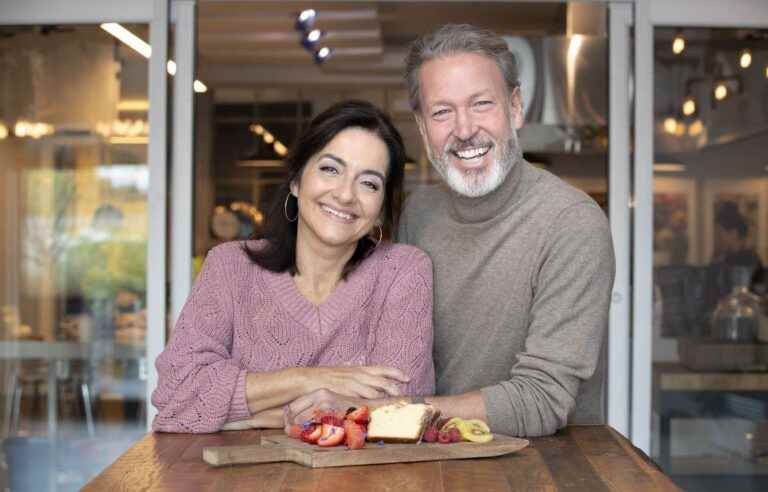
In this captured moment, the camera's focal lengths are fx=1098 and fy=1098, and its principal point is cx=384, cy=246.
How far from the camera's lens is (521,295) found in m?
2.30

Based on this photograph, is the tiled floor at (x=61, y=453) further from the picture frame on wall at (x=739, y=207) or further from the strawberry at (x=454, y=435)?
the strawberry at (x=454, y=435)

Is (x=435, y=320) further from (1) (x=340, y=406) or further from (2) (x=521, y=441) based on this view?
(2) (x=521, y=441)

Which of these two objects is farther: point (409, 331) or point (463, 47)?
point (463, 47)

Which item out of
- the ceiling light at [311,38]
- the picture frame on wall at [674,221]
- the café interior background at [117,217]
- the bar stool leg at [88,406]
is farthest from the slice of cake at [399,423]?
the ceiling light at [311,38]

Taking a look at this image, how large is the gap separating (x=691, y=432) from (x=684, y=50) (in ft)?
4.74

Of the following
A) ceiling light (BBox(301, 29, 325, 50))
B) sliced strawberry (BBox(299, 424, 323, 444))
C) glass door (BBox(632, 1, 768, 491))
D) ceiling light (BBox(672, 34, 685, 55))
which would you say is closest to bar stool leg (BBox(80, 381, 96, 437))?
glass door (BBox(632, 1, 768, 491))

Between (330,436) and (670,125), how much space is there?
2.64 m

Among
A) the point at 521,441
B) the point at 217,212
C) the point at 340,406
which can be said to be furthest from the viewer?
the point at 217,212

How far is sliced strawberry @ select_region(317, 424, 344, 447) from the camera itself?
1.78 m

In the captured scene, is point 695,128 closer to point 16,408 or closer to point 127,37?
point 127,37

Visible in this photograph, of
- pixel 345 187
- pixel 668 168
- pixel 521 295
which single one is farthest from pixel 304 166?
pixel 668 168

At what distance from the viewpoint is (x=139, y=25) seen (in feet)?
13.0

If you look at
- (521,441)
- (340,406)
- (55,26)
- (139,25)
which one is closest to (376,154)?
(340,406)

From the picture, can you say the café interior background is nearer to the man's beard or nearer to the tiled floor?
the tiled floor
